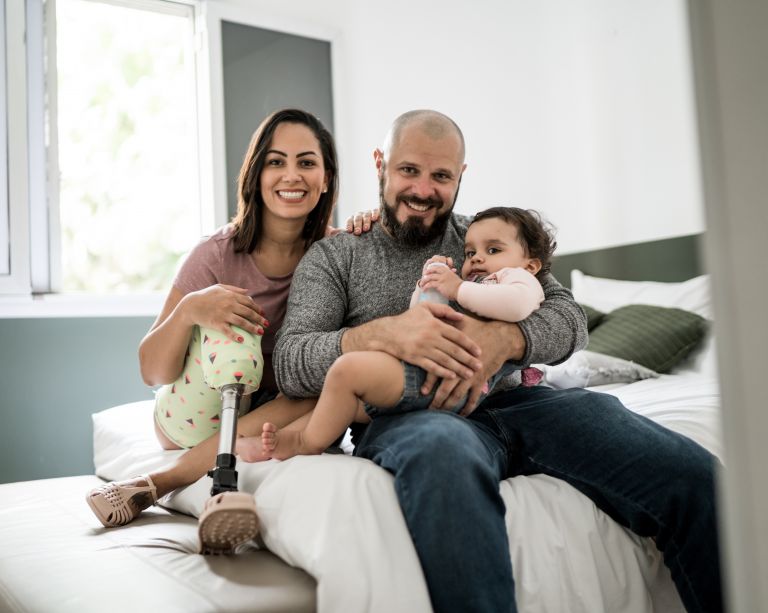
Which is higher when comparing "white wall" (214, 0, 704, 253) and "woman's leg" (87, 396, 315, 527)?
"white wall" (214, 0, 704, 253)

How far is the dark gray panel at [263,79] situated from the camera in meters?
3.69

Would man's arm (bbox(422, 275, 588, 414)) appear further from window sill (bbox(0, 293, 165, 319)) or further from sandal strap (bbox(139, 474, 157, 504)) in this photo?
window sill (bbox(0, 293, 165, 319))

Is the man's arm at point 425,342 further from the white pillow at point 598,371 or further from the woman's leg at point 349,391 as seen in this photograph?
the white pillow at point 598,371

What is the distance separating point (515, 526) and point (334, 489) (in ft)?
1.02

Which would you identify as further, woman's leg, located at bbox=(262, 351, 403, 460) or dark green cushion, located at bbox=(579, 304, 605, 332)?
dark green cushion, located at bbox=(579, 304, 605, 332)

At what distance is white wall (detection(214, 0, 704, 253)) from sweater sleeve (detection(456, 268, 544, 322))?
1.07 meters

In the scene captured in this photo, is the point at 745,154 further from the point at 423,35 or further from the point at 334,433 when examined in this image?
the point at 423,35

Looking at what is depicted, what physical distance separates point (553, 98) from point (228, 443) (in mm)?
2172

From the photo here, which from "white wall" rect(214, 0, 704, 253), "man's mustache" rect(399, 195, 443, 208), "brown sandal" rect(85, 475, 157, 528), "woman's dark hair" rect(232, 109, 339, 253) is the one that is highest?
"white wall" rect(214, 0, 704, 253)

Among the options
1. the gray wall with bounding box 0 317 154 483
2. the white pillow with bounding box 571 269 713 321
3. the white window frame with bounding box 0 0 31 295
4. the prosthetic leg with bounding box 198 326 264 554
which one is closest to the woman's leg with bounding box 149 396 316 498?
the prosthetic leg with bounding box 198 326 264 554

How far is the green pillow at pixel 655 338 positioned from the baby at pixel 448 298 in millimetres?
662

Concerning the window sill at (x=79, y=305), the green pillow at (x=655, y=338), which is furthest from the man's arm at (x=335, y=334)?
the window sill at (x=79, y=305)

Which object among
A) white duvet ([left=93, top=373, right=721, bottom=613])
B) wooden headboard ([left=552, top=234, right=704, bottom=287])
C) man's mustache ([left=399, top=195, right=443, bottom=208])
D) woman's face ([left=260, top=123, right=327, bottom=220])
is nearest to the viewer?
white duvet ([left=93, top=373, right=721, bottom=613])

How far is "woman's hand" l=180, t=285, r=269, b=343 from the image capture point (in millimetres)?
1520
